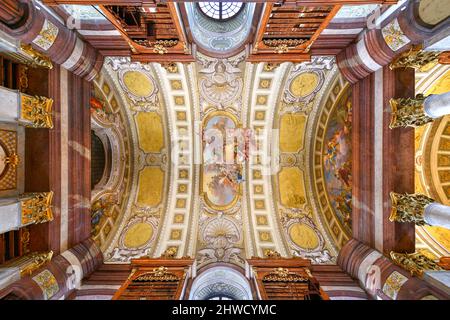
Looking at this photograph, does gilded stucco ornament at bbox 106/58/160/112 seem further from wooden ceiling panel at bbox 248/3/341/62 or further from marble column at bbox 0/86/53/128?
wooden ceiling panel at bbox 248/3/341/62

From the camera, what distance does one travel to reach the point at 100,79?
12.3m

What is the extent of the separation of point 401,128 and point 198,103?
9121 millimetres

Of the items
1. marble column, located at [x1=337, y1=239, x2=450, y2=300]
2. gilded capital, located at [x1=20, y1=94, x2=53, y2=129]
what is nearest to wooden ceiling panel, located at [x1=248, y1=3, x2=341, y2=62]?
gilded capital, located at [x1=20, y1=94, x2=53, y2=129]

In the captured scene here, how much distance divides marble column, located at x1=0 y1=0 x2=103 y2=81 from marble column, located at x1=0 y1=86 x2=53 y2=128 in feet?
4.21

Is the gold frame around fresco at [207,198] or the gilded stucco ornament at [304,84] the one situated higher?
the gilded stucco ornament at [304,84]

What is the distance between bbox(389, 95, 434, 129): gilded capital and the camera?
802cm

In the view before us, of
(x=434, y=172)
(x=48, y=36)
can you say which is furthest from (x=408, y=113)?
(x=48, y=36)

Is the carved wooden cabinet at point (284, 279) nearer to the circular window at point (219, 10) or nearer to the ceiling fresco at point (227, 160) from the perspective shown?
the ceiling fresco at point (227, 160)

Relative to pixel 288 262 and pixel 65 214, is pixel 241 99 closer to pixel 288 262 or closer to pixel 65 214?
pixel 288 262

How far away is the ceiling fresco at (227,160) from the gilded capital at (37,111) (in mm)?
4455

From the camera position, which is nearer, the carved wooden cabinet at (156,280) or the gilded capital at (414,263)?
the gilded capital at (414,263)

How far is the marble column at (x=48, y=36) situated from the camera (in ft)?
22.5

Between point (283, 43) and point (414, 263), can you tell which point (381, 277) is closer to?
point (414, 263)

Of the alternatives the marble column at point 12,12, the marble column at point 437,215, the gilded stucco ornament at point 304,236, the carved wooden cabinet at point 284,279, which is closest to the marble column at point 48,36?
the marble column at point 12,12
